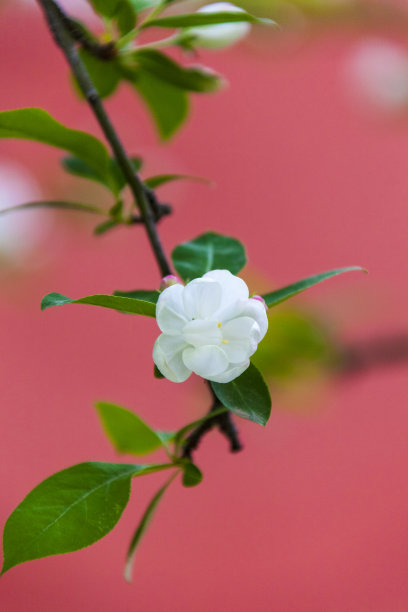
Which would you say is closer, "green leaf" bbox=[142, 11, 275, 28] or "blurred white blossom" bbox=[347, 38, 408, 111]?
"green leaf" bbox=[142, 11, 275, 28]

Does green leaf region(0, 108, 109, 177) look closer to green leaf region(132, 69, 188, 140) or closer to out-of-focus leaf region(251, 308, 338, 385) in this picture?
green leaf region(132, 69, 188, 140)

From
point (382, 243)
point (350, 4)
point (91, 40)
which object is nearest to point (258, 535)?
point (382, 243)

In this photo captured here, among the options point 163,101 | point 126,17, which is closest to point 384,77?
point 163,101

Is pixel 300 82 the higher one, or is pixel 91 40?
pixel 91 40

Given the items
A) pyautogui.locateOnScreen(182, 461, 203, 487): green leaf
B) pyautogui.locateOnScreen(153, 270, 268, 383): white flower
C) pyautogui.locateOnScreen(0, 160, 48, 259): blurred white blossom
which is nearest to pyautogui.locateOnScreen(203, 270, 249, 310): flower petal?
pyautogui.locateOnScreen(153, 270, 268, 383): white flower

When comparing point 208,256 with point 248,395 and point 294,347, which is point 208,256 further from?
point 294,347

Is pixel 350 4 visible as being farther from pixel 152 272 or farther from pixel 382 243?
pixel 152 272

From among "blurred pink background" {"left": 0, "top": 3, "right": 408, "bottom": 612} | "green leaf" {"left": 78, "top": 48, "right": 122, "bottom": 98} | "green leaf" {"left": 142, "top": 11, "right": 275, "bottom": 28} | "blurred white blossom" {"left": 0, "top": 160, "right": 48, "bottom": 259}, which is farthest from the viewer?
"blurred pink background" {"left": 0, "top": 3, "right": 408, "bottom": 612}
